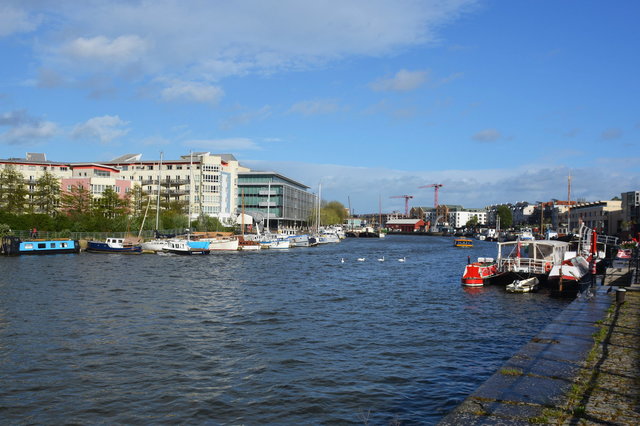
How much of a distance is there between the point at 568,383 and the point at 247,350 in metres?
12.3

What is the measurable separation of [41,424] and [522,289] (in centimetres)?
3501

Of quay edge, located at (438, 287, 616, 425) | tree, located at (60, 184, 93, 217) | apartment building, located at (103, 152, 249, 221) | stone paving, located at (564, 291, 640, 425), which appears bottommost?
quay edge, located at (438, 287, 616, 425)

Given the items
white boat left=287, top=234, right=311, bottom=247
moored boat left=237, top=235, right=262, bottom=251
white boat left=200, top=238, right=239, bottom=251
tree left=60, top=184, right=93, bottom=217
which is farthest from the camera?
white boat left=287, top=234, right=311, bottom=247

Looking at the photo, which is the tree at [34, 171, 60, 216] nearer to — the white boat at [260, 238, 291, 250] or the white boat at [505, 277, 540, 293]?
the white boat at [260, 238, 291, 250]

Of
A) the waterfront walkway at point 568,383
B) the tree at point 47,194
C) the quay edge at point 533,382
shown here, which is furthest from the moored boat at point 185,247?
the waterfront walkway at point 568,383

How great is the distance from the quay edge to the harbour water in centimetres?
217

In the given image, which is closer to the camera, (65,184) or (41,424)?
(41,424)

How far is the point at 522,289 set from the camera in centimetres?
3950

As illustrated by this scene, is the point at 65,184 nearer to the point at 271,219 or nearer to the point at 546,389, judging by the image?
the point at 271,219

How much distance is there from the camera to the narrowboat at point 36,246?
224 feet

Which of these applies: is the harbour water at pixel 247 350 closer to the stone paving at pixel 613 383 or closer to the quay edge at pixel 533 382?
the quay edge at pixel 533 382

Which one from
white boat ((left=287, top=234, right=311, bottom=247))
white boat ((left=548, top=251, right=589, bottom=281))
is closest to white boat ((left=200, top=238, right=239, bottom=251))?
white boat ((left=287, top=234, right=311, bottom=247))

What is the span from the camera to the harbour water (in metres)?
14.4

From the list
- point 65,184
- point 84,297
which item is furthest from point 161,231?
point 84,297
